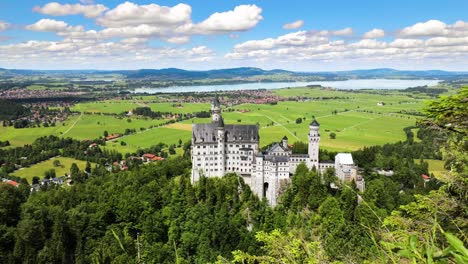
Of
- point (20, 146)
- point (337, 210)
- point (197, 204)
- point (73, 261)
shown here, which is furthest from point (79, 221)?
point (20, 146)

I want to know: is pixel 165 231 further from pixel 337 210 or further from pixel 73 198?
pixel 337 210

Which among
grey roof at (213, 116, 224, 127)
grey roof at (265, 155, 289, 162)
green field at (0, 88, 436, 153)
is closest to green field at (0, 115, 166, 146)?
green field at (0, 88, 436, 153)

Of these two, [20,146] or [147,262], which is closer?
[147,262]

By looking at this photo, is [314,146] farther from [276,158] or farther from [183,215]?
[183,215]

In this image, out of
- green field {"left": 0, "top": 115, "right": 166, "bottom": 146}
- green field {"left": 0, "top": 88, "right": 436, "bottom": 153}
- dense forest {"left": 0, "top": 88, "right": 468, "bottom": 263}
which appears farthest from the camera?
green field {"left": 0, "top": 115, "right": 166, "bottom": 146}

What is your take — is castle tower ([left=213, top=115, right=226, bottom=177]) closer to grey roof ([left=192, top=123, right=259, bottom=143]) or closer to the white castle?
the white castle

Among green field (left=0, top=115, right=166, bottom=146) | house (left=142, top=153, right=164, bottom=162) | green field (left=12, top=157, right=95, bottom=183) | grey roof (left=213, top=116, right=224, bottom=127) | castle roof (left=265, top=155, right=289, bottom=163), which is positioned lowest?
green field (left=12, top=157, right=95, bottom=183)

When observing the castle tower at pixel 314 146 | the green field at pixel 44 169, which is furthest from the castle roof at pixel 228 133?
the green field at pixel 44 169

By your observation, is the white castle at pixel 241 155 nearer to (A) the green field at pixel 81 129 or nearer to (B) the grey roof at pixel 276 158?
(B) the grey roof at pixel 276 158
